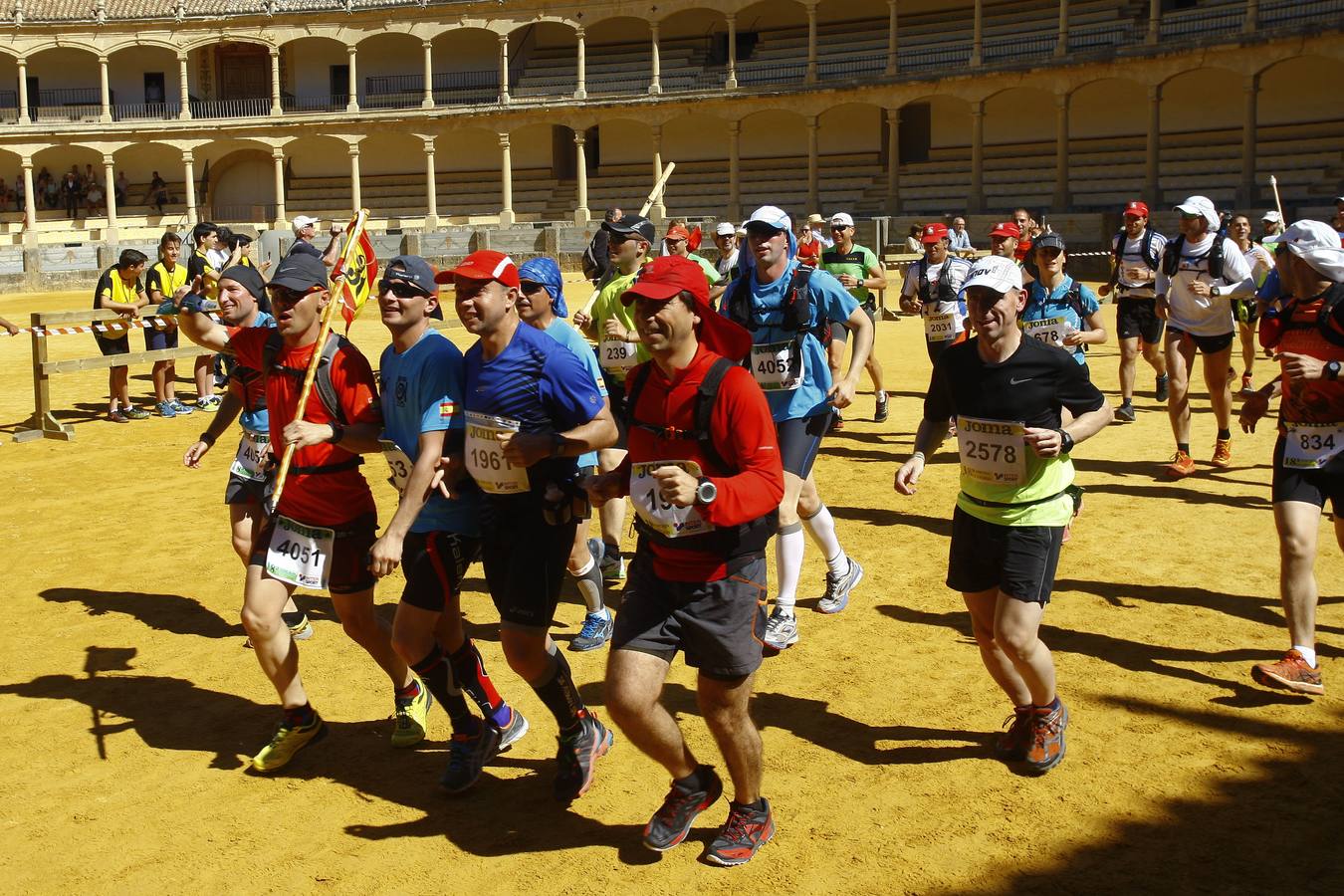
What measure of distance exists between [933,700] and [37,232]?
1875 inches

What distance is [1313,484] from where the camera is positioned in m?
5.73

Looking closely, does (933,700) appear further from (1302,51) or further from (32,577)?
(1302,51)

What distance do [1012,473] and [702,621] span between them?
1.42 m

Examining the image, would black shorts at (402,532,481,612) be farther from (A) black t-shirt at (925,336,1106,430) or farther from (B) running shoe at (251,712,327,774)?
(A) black t-shirt at (925,336,1106,430)

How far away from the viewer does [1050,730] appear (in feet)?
16.3

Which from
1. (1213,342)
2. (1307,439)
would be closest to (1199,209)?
(1213,342)

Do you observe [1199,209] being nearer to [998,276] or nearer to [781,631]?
[781,631]

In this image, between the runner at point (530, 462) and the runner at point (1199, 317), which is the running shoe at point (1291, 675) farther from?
the runner at point (1199, 317)

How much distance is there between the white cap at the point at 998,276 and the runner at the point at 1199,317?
5856 millimetres

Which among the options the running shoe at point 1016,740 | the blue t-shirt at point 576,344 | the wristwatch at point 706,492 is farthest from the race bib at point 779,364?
the wristwatch at point 706,492

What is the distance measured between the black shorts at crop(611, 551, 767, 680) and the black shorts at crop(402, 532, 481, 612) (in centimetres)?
91

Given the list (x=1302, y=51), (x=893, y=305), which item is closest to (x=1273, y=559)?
Result: (x=893, y=305)

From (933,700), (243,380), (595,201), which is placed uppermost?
(595,201)

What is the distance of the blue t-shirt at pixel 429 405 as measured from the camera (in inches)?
189
